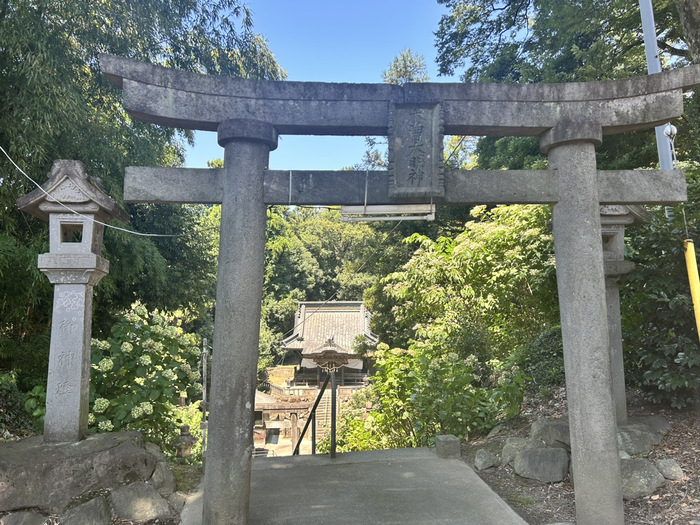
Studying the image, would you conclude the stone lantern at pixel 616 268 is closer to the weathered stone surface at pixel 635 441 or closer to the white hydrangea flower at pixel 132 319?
the weathered stone surface at pixel 635 441

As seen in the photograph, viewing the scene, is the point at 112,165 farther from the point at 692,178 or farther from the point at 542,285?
the point at 692,178

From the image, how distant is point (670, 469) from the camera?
12.9 ft

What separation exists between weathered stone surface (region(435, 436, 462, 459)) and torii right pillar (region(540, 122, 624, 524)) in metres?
1.79

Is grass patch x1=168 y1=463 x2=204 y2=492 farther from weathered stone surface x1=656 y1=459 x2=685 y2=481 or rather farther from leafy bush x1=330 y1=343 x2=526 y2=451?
weathered stone surface x1=656 y1=459 x2=685 y2=481

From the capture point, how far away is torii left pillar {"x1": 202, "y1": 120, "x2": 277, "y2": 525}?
3.24 metres

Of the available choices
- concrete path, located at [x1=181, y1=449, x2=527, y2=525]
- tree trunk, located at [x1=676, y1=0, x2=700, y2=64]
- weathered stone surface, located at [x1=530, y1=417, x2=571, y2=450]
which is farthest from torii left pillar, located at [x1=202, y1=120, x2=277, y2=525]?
tree trunk, located at [x1=676, y1=0, x2=700, y2=64]

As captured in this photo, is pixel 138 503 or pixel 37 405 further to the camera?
pixel 37 405

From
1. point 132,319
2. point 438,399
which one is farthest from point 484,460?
point 132,319

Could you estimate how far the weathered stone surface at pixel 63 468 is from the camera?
10.8 ft

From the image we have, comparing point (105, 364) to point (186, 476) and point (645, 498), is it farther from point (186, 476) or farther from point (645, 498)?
point (645, 498)

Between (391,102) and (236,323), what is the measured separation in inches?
83.0

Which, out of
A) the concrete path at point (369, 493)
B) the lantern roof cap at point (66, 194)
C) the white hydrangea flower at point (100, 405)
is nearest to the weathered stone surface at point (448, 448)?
the concrete path at point (369, 493)

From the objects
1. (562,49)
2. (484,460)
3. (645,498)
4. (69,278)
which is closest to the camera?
(645,498)

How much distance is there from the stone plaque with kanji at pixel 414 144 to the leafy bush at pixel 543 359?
14.7ft
